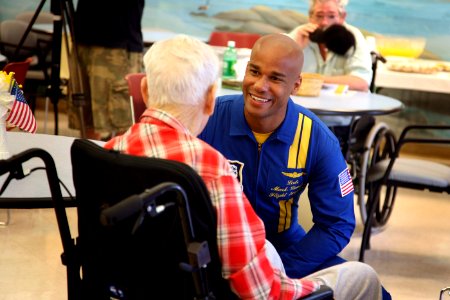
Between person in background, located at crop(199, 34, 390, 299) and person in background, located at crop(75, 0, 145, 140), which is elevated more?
person in background, located at crop(199, 34, 390, 299)

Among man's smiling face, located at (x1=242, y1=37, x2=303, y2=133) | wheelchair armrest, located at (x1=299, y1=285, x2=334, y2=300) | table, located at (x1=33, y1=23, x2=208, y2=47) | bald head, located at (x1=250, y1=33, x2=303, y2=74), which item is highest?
bald head, located at (x1=250, y1=33, x2=303, y2=74)

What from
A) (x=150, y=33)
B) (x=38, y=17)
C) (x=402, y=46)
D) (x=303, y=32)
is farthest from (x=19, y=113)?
(x=38, y=17)

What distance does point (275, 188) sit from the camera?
2.35 m

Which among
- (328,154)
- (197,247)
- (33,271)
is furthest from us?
(33,271)

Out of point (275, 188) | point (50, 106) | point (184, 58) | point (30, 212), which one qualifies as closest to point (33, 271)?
point (30, 212)

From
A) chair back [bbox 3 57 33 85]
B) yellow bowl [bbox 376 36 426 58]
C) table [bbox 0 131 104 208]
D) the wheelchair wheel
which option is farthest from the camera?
yellow bowl [bbox 376 36 426 58]

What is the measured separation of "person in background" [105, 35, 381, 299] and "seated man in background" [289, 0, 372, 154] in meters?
2.85

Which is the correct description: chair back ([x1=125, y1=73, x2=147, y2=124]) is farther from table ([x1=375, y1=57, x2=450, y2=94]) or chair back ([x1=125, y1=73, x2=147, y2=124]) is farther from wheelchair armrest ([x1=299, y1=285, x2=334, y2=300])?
table ([x1=375, y1=57, x2=450, y2=94])

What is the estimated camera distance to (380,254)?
4.22 metres

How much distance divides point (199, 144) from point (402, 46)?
17.3 ft

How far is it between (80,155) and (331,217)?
3.15 ft

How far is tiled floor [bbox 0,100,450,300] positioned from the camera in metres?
3.46

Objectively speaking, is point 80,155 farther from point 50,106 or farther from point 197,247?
point 50,106

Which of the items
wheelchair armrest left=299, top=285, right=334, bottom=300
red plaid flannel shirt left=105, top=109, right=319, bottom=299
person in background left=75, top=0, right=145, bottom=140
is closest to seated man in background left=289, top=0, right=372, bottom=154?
person in background left=75, top=0, right=145, bottom=140
